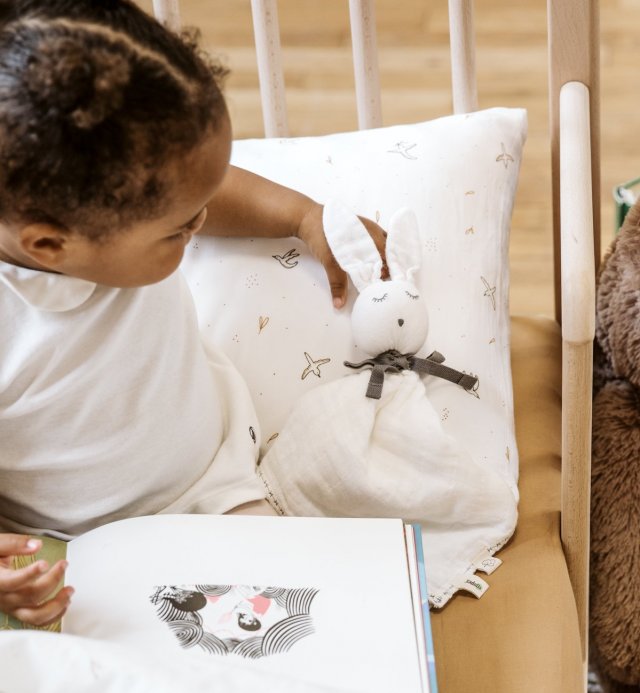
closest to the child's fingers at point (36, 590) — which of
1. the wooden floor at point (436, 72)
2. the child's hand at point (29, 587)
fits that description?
the child's hand at point (29, 587)

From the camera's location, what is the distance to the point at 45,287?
2.04 feet

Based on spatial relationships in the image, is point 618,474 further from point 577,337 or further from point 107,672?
point 107,672

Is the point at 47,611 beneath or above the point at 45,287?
beneath

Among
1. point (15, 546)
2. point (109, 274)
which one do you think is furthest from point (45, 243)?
point (15, 546)

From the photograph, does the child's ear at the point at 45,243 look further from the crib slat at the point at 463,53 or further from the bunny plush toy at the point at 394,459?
the crib slat at the point at 463,53

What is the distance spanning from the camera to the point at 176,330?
0.70 metres

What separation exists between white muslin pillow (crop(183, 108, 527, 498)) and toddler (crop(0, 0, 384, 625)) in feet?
0.08

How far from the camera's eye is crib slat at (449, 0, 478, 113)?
859mm

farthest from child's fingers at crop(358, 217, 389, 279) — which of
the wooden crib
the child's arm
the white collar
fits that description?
the white collar

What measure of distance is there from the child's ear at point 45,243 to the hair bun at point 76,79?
0.07 m

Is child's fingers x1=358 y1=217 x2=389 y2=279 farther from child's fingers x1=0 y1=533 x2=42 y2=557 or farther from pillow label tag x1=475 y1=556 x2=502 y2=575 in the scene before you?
child's fingers x1=0 y1=533 x2=42 y2=557

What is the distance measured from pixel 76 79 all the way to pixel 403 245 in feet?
1.13

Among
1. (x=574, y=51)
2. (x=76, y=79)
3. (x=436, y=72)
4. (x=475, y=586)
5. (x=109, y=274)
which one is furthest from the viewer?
(x=436, y=72)

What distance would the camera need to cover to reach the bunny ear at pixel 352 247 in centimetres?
78
